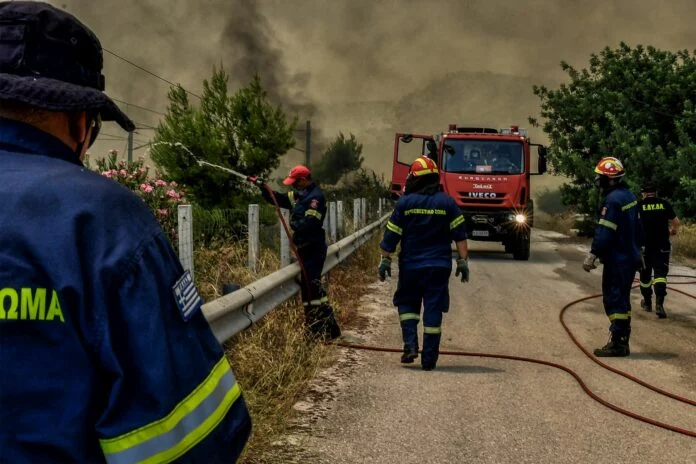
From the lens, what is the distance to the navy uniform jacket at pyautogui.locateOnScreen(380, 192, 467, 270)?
7.20m

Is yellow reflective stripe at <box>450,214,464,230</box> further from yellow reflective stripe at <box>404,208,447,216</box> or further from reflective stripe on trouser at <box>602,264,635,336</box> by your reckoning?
reflective stripe on trouser at <box>602,264,635,336</box>

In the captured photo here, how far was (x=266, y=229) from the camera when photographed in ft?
37.1

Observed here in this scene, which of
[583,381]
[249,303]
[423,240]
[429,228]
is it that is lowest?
[583,381]

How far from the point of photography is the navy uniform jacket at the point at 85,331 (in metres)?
1.25

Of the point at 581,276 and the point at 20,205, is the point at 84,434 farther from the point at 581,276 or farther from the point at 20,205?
the point at 581,276

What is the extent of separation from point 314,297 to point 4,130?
20.8 ft

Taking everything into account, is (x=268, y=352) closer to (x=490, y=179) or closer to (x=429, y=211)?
(x=429, y=211)

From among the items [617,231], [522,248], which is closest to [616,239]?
[617,231]

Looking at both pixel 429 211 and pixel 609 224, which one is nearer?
pixel 429 211

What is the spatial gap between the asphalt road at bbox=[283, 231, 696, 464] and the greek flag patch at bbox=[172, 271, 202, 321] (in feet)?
10.1

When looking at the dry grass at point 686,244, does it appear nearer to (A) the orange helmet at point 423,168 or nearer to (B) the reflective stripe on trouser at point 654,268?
(B) the reflective stripe on trouser at point 654,268

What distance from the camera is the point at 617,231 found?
25.7 feet

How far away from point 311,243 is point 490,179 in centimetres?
1044

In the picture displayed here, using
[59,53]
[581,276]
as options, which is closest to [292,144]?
[581,276]
